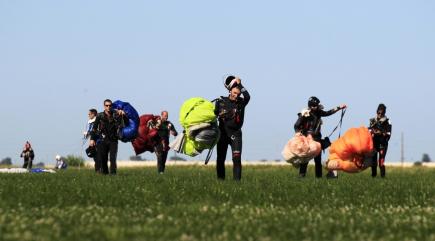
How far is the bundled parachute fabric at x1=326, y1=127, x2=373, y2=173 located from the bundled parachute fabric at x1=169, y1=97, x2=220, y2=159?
4.73 meters

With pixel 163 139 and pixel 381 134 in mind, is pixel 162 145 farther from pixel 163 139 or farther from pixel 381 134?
pixel 381 134

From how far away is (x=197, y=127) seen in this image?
21.3m

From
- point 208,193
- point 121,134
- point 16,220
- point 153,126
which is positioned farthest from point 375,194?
point 153,126

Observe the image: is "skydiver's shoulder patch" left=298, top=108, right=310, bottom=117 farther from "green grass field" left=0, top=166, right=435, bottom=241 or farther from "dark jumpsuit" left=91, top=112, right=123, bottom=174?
"green grass field" left=0, top=166, right=435, bottom=241

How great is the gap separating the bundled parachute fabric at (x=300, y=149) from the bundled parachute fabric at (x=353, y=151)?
72 cm

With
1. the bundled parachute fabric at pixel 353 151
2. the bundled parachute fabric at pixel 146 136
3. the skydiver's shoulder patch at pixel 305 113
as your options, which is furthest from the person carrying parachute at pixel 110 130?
the bundled parachute fabric at pixel 353 151

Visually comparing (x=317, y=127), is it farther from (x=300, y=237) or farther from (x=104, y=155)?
(x=300, y=237)

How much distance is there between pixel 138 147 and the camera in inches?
1385

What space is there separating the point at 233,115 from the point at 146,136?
45.7ft

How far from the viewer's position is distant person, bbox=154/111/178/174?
33.2m

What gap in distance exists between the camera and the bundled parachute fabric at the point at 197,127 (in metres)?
21.2

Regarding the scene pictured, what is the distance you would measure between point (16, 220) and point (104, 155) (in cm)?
1601

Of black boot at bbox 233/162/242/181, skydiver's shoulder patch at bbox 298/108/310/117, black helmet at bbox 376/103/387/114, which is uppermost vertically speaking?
black helmet at bbox 376/103/387/114

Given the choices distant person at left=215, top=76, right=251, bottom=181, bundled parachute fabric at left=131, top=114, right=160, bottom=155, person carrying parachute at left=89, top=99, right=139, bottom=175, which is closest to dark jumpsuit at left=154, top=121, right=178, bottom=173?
bundled parachute fabric at left=131, top=114, right=160, bottom=155
